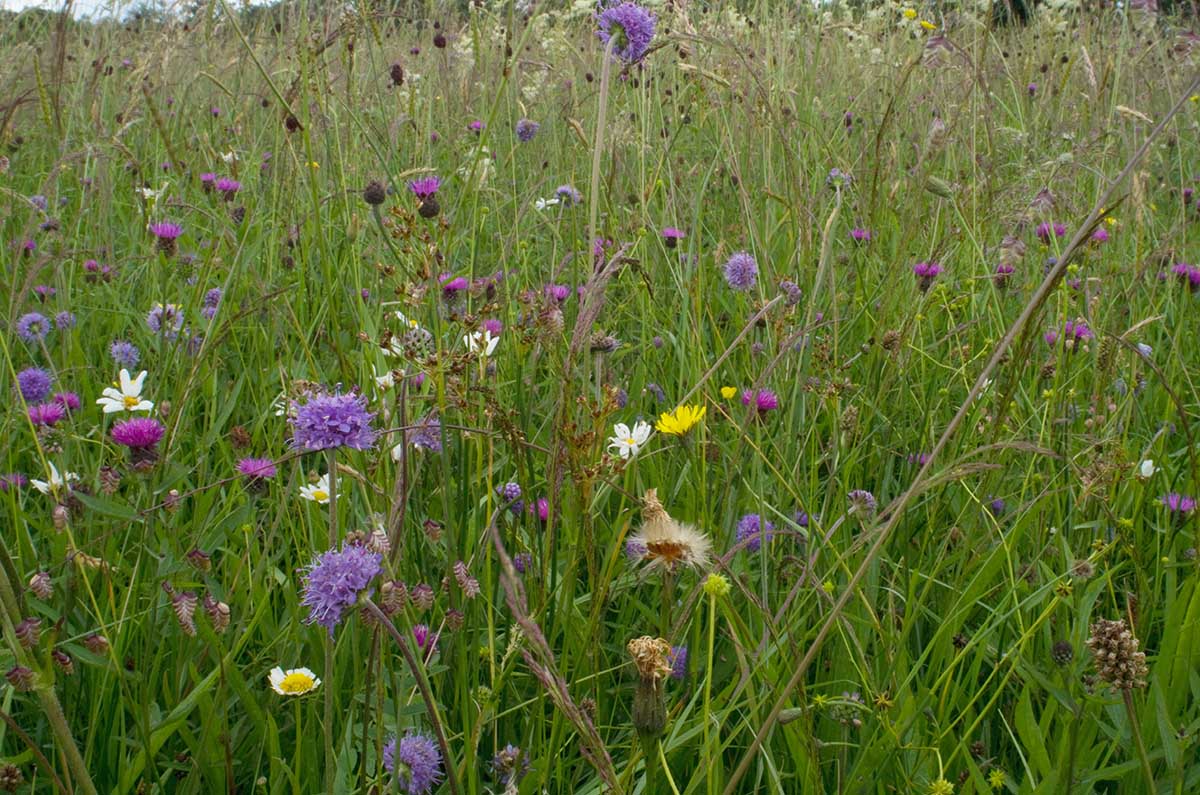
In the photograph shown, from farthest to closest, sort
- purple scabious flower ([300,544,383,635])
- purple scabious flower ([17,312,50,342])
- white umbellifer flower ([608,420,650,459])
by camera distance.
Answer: purple scabious flower ([17,312,50,342]) → white umbellifer flower ([608,420,650,459]) → purple scabious flower ([300,544,383,635])

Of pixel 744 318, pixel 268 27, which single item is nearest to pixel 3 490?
pixel 744 318

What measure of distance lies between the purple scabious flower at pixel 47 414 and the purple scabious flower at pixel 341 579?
792 millimetres

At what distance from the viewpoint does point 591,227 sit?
102cm

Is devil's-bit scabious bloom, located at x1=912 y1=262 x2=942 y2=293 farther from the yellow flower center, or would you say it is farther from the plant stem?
the yellow flower center

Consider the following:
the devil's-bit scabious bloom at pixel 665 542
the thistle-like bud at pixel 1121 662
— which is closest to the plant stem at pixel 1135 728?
the thistle-like bud at pixel 1121 662

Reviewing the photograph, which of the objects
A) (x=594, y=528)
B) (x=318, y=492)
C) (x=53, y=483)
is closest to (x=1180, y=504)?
(x=594, y=528)

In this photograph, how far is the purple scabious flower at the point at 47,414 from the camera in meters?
1.40

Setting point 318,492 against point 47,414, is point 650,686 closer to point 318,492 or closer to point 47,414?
point 318,492

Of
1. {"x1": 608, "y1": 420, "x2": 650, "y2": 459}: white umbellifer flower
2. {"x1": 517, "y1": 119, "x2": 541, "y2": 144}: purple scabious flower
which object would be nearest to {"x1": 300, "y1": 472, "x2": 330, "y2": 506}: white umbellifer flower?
{"x1": 608, "y1": 420, "x2": 650, "y2": 459}: white umbellifer flower

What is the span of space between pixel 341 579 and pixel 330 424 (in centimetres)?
14

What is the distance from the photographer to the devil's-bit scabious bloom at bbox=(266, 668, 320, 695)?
97 centimetres

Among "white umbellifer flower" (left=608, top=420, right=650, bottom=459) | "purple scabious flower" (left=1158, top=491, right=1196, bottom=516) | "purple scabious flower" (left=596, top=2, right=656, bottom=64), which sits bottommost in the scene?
"purple scabious flower" (left=1158, top=491, right=1196, bottom=516)

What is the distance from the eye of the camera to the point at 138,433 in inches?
43.9

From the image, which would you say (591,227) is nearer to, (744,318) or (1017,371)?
(1017,371)
